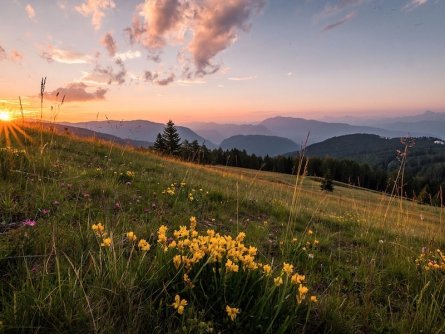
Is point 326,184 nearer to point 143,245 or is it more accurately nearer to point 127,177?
point 127,177

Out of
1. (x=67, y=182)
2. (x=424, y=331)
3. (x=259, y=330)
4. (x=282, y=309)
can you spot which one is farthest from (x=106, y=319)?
(x=67, y=182)

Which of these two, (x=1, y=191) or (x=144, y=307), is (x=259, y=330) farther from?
(x=1, y=191)

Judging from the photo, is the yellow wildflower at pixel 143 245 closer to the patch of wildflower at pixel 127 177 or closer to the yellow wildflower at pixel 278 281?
the yellow wildflower at pixel 278 281

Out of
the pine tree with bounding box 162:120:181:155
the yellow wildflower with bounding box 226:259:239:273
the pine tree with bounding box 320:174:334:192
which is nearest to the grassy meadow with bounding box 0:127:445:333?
the yellow wildflower with bounding box 226:259:239:273

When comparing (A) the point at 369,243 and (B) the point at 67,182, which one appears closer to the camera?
(B) the point at 67,182

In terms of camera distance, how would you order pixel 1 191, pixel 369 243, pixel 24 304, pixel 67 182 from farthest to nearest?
pixel 369 243 < pixel 67 182 < pixel 1 191 < pixel 24 304

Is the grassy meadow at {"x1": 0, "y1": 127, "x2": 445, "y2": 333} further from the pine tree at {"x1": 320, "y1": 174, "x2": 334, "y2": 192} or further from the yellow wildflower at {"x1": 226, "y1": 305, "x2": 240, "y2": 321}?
the pine tree at {"x1": 320, "y1": 174, "x2": 334, "y2": 192}

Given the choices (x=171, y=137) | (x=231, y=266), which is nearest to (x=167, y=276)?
(x=231, y=266)

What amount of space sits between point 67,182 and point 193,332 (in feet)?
16.5

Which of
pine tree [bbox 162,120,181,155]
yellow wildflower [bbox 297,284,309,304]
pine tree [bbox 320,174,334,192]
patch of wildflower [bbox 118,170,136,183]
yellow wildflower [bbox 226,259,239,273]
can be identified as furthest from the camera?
pine tree [bbox 162,120,181,155]

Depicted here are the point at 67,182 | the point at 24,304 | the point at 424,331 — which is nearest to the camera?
the point at 24,304

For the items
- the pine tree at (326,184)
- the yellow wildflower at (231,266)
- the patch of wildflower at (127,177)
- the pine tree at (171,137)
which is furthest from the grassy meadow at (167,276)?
the pine tree at (171,137)

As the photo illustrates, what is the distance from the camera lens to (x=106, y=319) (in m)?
2.28

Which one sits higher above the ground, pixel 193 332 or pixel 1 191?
pixel 1 191
